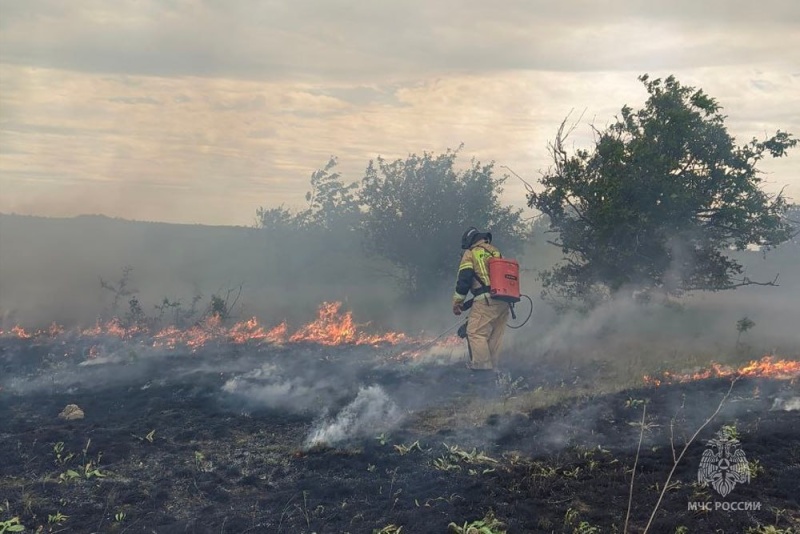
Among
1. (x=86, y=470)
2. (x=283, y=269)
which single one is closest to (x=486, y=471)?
(x=86, y=470)

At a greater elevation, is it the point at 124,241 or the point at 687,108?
the point at 687,108

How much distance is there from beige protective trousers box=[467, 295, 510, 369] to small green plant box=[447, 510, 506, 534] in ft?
21.9

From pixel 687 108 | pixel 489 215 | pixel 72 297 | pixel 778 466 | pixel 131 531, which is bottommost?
pixel 72 297

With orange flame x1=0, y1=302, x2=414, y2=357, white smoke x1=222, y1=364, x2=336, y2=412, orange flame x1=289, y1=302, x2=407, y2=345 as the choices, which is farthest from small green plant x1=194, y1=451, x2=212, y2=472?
orange flame x1=289, y1=302, x2=407, y2=345

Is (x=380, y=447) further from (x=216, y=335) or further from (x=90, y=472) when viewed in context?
(x=216, y=335)

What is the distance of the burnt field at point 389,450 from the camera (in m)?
5.88

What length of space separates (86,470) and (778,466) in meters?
7.92

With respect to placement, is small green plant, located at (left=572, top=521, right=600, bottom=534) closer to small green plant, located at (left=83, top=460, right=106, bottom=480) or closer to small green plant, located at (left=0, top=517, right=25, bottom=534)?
small green plant, located at (left=0, top=517, right=25, bottom=534)

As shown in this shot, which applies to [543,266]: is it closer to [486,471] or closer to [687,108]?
[687,108]

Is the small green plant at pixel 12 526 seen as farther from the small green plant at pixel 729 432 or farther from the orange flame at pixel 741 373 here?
the orange flame at pixel 741 373

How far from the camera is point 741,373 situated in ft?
35.4

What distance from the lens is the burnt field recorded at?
5.88 meters

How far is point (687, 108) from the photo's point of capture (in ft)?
45.5

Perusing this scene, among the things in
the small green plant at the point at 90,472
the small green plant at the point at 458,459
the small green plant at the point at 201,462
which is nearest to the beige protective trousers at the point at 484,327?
the small green plant at the point at 458,459
